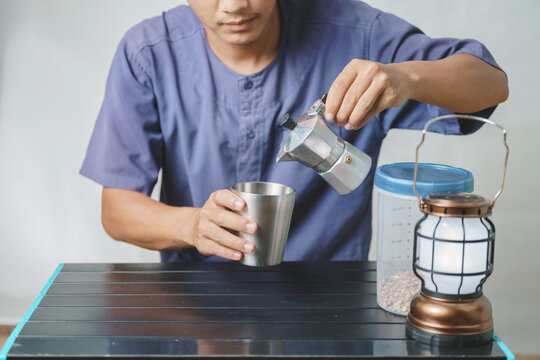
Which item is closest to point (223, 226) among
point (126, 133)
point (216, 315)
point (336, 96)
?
point (216, 315)

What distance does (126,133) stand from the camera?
183 centimetres

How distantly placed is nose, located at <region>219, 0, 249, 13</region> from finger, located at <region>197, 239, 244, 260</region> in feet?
1.78

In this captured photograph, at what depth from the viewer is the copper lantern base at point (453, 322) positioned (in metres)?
1.15

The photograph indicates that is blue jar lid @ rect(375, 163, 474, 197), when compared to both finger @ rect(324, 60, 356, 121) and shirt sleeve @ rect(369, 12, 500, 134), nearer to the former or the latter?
finger @ rect(324, 60, 356, 121)

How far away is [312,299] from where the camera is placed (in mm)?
1363

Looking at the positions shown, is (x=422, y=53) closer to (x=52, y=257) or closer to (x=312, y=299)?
(x=312, y=299)

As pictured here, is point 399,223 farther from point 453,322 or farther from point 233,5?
point 233,5

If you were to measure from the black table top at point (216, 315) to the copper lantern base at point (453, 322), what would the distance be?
0.06 feet

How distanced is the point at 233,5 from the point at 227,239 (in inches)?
21.9

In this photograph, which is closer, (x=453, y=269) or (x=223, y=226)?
(x=453, y=269)

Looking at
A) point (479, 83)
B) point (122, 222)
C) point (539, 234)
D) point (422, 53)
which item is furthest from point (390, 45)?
point (539, 234)

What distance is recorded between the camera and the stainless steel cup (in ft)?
4.21

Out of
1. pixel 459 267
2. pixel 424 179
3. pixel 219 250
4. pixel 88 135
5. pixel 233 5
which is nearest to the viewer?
pixel 459 267

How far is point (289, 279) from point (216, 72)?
2.18ft
